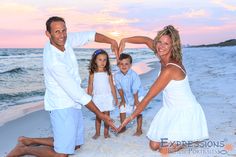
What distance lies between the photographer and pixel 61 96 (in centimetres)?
486

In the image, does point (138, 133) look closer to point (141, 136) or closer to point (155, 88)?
point (141, 136)

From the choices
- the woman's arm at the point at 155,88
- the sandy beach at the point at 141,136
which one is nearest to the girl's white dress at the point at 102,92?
the sandy beach at the point at 141,136

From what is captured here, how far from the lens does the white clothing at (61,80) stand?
15.2 feet

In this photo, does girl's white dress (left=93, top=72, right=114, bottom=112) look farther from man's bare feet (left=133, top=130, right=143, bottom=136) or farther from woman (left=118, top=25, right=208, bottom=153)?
woman (left=118, top=25, right=208, bottom=153)

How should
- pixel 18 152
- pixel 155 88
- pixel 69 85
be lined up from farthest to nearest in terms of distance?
pixel 18 152, pixel 155 88, pixel 69 85

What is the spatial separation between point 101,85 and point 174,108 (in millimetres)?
1394

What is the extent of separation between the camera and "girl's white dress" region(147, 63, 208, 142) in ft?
16.2

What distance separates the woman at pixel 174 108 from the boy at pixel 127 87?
100cm

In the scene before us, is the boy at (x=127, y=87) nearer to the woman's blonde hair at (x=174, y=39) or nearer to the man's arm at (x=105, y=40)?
the man's arm at (x=105, y=40)

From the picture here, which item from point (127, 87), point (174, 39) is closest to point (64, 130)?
point (127, 87)

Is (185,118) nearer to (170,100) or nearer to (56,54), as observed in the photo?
(170,100)

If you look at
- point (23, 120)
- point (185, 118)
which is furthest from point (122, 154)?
point (23, 120)

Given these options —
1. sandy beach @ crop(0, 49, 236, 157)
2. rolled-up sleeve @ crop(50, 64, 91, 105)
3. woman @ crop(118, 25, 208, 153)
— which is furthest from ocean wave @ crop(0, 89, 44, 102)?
woman @ crop(118, 25, 208, 153)

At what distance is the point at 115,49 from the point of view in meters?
5.60
